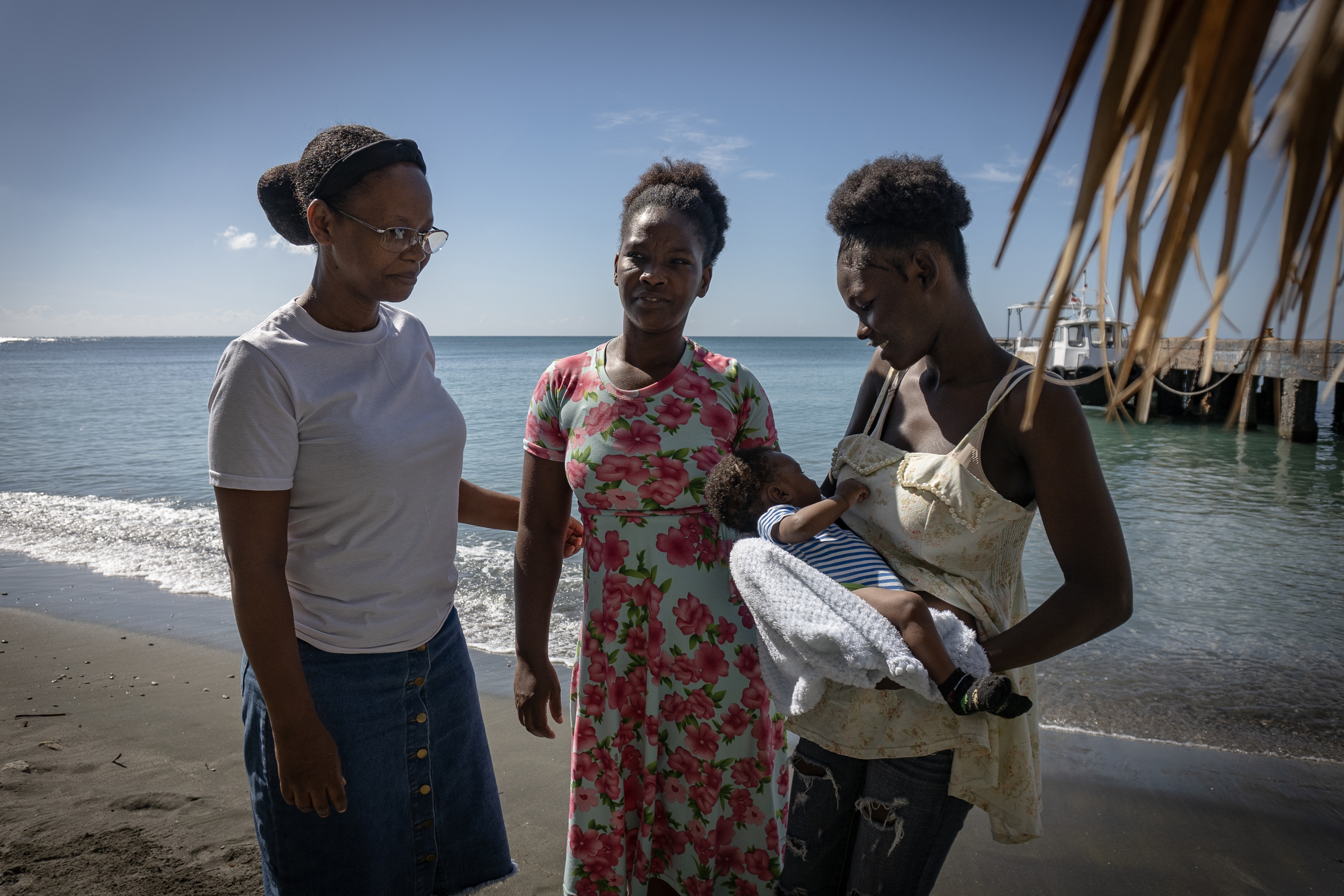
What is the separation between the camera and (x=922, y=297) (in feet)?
6.22

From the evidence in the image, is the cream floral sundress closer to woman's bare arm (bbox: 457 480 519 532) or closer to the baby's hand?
the baby's hand

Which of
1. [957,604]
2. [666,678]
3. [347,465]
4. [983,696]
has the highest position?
[347,465]

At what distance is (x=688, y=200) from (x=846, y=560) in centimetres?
124

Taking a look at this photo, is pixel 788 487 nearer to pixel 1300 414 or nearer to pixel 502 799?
pixel 502 799

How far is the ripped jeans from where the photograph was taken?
177 centimetres

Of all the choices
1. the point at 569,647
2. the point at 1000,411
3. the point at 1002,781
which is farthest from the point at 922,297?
the point at 569,647

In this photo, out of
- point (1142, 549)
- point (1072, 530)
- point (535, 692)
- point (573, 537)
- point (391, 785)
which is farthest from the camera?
point (1142, 549)

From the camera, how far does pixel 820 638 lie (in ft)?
5.76

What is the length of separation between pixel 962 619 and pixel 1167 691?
4.96m

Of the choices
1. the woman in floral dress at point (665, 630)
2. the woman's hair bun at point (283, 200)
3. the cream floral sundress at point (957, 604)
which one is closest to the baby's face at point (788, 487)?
the woman in floral dress at point (665, 630)

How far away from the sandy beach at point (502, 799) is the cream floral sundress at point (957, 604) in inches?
69.9

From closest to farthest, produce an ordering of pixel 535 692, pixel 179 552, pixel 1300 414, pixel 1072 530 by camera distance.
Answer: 1. pixel 1072 530
2. pixel 535 692
3. pixel 179 552
4. pixel 1300 414

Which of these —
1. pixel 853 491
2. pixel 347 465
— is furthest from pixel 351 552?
pixel 853 491

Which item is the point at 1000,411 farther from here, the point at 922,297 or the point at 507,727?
the point at 507,727
